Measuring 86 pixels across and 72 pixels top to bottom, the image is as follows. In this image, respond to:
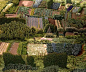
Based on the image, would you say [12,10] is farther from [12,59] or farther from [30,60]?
[30,60]

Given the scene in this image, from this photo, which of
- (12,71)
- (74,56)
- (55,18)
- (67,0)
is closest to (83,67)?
(74,56)

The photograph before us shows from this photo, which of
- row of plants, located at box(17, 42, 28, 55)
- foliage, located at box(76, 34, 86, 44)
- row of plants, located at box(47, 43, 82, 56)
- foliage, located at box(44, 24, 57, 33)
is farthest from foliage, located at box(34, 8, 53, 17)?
row of plants, located at box(47, 43, 82, 56)

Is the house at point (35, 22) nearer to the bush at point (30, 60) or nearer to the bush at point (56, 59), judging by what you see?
the bush at point (30, 60)

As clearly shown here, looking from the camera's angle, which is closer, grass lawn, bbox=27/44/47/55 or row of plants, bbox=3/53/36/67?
row of plants, bbox=3/53/36/67

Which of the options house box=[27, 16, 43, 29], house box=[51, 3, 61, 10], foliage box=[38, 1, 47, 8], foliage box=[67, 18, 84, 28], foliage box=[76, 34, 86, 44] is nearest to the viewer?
foliage box=[76, 34, 86, 44]

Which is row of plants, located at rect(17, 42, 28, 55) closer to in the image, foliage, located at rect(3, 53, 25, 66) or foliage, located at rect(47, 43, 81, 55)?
foliage, located at rect(3, 53, 25, 66)

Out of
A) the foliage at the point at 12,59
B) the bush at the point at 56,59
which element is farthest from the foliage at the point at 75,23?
the foliage at the point at 12,59
